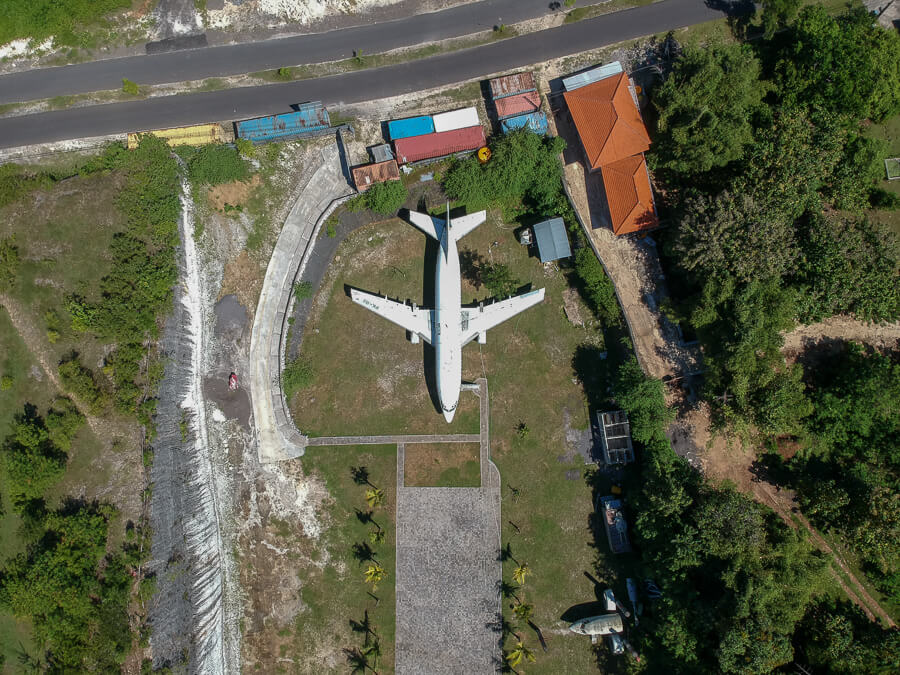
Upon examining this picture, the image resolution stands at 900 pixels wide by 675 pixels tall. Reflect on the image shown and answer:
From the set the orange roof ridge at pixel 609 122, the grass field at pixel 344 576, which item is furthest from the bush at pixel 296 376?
the orange roof ridge at pixel 609 122

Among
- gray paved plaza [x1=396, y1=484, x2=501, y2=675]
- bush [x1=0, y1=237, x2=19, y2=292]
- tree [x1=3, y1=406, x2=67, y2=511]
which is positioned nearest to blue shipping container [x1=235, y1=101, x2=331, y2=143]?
bush [x1=0, y1=237, x2=19, y2=292]

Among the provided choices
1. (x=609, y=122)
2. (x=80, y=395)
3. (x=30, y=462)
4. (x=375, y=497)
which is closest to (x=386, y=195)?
(x=609, y=122)

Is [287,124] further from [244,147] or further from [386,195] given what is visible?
[386,195]

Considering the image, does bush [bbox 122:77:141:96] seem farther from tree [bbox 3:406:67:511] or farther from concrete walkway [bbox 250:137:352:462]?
tree [bbox 3:406:67:511]

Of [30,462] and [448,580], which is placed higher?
[30,462]

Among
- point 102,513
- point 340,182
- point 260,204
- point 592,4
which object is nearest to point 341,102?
point 340,182

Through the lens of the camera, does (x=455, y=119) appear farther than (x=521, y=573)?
Yes

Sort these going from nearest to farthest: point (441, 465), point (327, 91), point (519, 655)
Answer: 1. point (519, 655)
2. point (441, 465)
3. point (327, 91)

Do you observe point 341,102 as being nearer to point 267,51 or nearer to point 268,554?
point 267,51
